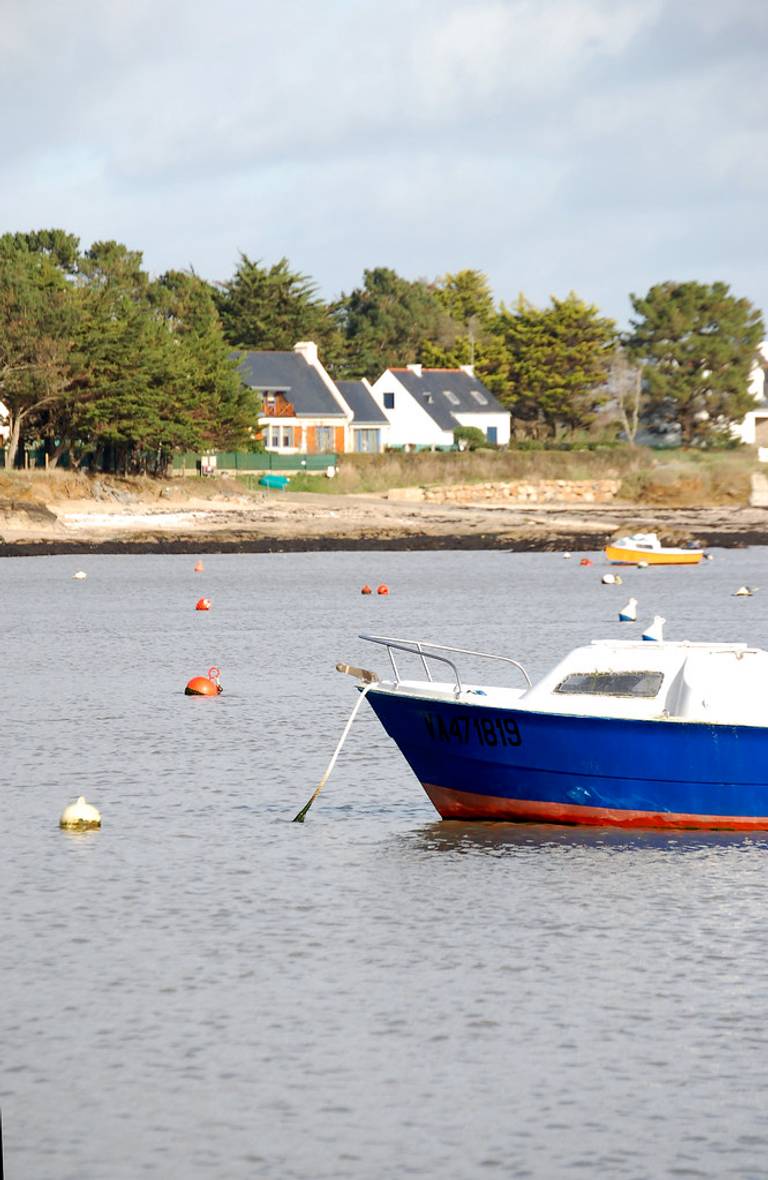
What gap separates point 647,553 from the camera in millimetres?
81500

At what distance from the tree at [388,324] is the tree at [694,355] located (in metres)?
22.2

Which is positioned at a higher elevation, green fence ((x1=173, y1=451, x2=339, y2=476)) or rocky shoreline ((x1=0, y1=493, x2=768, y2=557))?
green fence ((x1=173, y1=451, x2=339, y2=476))

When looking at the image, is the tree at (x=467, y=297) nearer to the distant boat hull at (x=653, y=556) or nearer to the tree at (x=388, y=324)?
the tree at (x=388, y=324)

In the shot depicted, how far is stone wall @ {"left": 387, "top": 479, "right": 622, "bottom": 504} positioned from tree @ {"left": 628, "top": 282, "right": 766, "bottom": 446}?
95.1ft

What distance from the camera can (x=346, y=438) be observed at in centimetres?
13662

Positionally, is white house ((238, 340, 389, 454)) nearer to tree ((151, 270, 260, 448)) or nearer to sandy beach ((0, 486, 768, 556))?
tree ((151, 270, 260, 448))

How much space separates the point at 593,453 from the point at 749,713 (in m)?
108

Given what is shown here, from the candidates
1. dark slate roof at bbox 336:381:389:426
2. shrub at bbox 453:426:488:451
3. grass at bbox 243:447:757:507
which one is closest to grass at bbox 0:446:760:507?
grass at bbox 243:447:757:507

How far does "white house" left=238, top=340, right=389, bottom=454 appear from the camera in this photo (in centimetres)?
13188

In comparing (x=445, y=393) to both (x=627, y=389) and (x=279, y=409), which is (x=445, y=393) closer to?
(x=627, y=389)

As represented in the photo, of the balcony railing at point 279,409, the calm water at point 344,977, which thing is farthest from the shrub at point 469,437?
the calm water at point 344,977

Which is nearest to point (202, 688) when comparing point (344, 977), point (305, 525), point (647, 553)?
point (344, 977)

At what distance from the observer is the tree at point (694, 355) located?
151 m

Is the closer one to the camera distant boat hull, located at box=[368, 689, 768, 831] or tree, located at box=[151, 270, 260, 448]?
distant boat hull, located at box=[368, 689, 768, 831]
